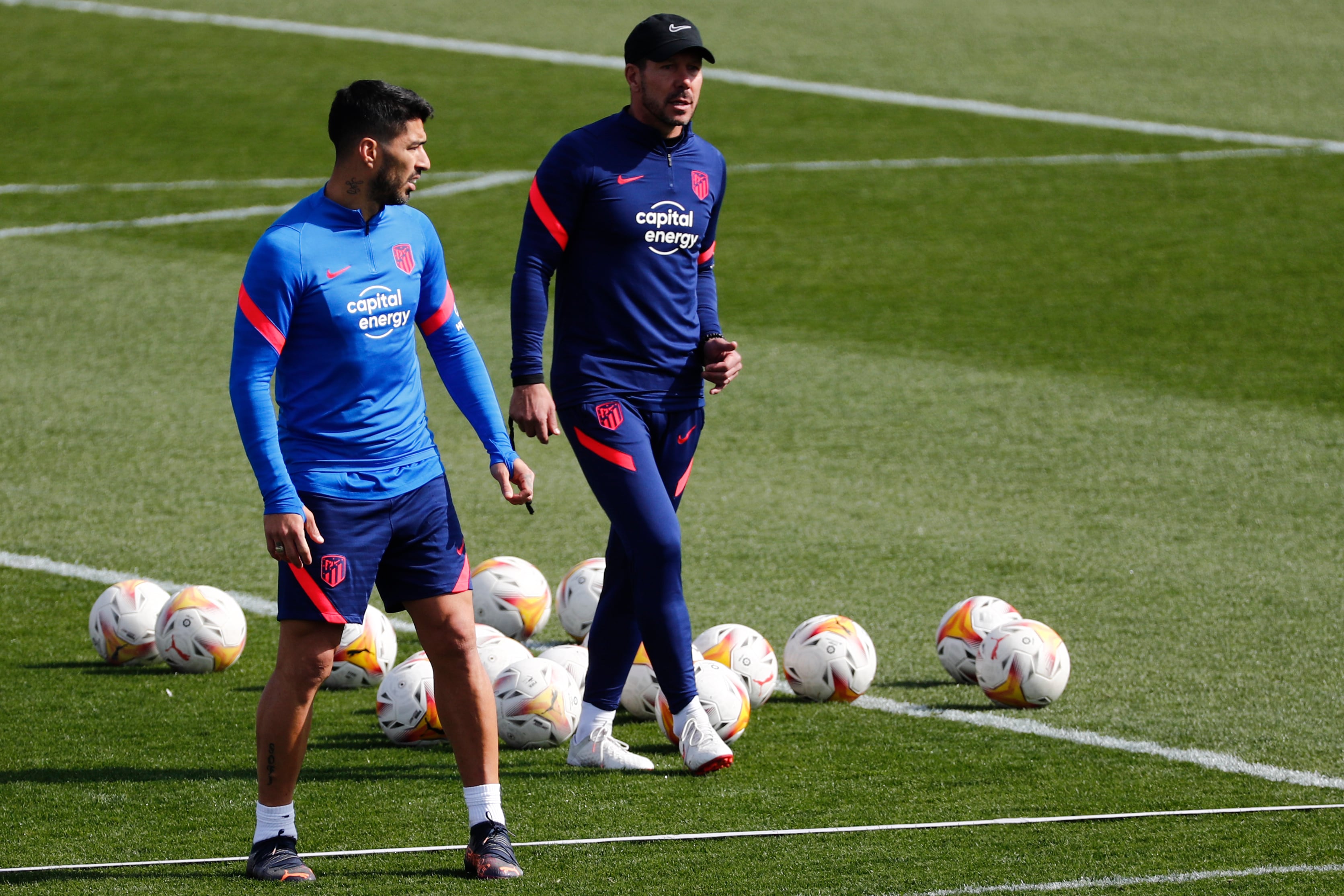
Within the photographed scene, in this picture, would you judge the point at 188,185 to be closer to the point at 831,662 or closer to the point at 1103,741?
the point at 831,662

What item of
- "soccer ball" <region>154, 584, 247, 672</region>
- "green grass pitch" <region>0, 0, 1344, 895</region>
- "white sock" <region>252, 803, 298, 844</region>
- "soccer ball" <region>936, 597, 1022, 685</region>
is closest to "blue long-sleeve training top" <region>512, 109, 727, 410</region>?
"green grass pitch" <region>0, 0, 1344, 895</region>

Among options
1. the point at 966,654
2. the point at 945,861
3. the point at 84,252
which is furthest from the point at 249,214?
the point at 945,861

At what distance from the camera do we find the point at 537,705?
6625mm

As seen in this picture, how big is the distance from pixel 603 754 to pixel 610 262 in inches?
67.5

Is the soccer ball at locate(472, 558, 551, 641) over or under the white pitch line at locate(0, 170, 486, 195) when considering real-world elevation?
over

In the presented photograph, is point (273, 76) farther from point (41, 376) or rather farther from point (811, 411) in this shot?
point (811, 411)

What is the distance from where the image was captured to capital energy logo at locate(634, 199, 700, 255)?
616cm

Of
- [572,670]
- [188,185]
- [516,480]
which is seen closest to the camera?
[516,480]

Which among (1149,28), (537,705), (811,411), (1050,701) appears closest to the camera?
(537,705)

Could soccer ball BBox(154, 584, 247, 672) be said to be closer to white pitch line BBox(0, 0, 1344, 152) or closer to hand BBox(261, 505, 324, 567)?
hand BBox(261, 505, 324, 567)

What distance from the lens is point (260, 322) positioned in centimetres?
484

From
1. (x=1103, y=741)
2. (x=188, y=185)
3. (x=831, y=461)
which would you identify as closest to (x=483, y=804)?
(x=1103, y=741)

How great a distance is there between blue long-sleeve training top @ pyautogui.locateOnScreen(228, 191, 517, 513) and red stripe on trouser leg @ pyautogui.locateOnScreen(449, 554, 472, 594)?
0.26m

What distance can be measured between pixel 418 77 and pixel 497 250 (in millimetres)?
8686
